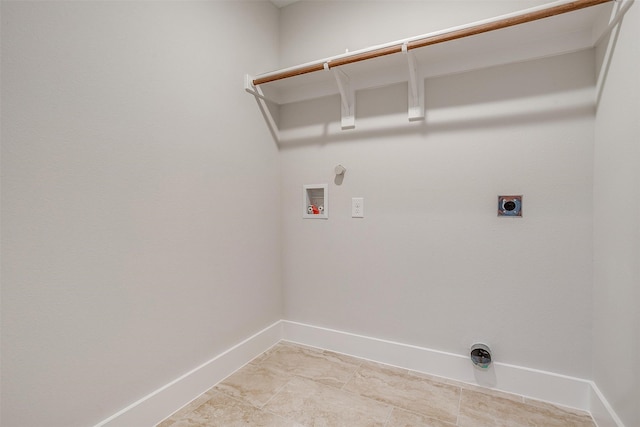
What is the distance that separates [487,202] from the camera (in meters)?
1.62

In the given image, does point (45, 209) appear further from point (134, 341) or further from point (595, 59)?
point (595, 59)

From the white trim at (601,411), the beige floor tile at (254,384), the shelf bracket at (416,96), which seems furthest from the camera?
the shelf bracket at (416,96)

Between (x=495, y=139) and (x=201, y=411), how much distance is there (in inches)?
80.0

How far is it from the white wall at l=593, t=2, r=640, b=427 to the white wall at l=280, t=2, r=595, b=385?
0.30 feet

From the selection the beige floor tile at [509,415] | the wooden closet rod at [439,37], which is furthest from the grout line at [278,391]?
the wooden closet rod at [439,37]

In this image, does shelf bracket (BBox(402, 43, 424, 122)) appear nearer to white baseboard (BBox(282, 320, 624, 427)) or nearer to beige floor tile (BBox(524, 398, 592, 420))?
white baseboard (BBox(282, 320, 624, 427))

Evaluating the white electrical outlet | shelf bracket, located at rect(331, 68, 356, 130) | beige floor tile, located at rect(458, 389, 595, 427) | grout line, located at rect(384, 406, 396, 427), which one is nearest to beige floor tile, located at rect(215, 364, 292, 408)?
grout line, located at rect(384, 406, 396, 427)

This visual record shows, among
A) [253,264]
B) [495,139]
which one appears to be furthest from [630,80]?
[253,264]

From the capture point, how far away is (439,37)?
143 centimetres

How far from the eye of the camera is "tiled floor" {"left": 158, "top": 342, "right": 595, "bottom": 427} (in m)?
1.39

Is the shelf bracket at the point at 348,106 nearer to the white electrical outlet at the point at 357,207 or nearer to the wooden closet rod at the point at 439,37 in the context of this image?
the wooden closet rod at the point at 439,37

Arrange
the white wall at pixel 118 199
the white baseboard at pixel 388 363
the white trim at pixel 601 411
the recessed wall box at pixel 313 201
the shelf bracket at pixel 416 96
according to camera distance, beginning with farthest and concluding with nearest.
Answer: the recessed wall box at pixel 313 201 < the shelf bracket at pixel 416 96 < the white baseboard at pixel 388 363 < the white trim at pixel 601 411 < the white wall at pixel 118 199

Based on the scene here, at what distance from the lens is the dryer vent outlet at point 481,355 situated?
1.60 m

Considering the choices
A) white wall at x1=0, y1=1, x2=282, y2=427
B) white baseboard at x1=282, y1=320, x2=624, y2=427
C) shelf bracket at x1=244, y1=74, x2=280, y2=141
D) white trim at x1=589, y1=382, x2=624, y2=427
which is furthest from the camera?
shelf bracket at x1=244, y1=74, x2=280, y2=141
